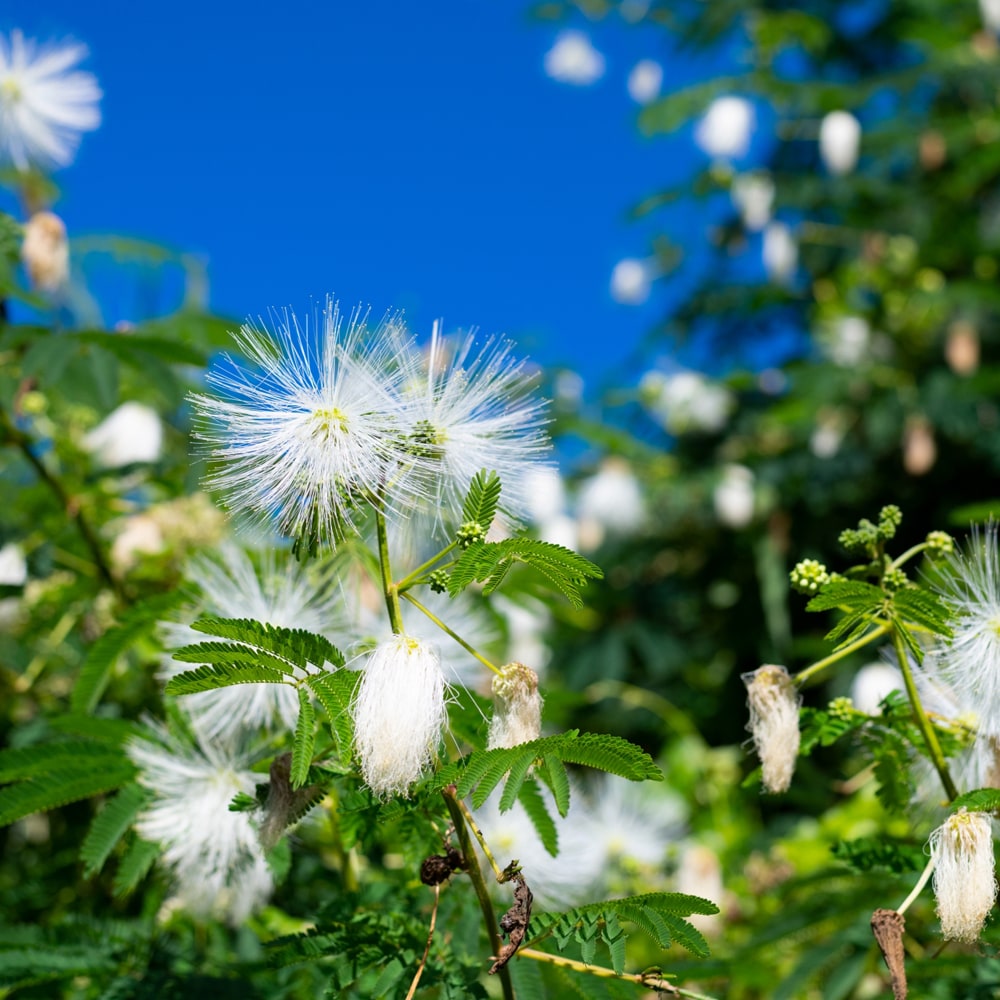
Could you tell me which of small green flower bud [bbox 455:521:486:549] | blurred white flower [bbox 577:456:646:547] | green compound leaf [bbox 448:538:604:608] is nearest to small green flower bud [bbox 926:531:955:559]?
green compound leaf [bbox 448:538:604:608]

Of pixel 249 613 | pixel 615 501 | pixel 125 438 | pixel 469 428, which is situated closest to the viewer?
pixel 469 428

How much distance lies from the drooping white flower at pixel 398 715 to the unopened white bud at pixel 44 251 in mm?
1606

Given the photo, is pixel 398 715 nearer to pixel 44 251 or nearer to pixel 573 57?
pixel 44 251

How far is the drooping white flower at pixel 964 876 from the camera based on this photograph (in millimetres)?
1004

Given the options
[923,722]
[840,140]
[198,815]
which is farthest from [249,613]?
[840,140]

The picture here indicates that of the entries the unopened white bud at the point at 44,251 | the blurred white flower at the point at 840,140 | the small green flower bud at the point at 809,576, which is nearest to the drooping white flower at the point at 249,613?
the small green flower bud at the point at 809,576

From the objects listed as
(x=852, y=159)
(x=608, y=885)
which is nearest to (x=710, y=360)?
(x=852, y=159)

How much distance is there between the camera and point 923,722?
117 centimetres

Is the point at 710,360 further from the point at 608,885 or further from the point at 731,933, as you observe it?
the point at 608,885

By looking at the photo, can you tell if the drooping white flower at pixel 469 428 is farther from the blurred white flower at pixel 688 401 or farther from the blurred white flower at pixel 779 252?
the blurred white flower at pixel 779 252

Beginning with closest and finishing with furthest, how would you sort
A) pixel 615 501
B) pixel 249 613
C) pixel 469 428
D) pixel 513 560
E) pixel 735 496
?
pixel 513 560 < pixel 469 428 < pixel 249 613 < pixel 735 496 < pixel 615 501

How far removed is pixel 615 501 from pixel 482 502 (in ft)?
12.4

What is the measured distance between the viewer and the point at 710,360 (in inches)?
225

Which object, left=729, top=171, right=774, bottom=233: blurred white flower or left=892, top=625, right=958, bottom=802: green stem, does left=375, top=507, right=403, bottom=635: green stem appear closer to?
left=892, top=625, right=958, bottom=802: green stem
